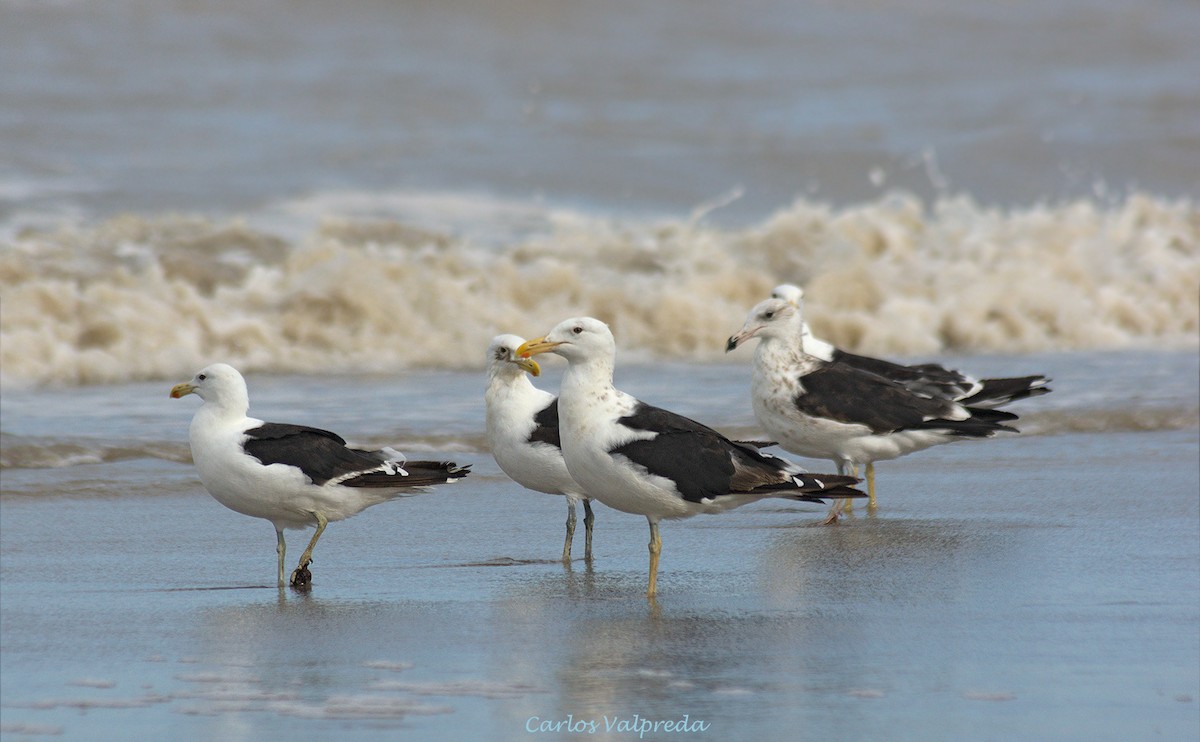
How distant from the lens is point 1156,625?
214 inches

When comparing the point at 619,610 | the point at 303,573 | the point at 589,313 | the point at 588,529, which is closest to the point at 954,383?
the point at 588,529

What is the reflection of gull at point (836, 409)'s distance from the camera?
8.04 m

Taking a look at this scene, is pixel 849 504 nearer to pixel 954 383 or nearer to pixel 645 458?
pixel 954 383

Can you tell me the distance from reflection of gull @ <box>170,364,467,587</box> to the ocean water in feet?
0.96

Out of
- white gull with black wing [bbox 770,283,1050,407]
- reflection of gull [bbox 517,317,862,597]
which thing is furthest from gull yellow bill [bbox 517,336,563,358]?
white gull with black wing [bbox 770,283,1050,407]

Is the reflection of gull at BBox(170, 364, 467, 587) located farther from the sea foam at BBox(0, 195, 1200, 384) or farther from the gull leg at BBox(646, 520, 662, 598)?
the sea foam at BBox(0, 195, 1200, 384)

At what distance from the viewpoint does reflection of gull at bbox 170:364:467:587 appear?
634cm

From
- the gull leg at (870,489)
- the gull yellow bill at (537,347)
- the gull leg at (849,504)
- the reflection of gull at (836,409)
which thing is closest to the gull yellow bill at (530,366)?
the gull yellow bill at (537,347)

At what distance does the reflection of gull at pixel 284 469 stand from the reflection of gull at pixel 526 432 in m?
0.41

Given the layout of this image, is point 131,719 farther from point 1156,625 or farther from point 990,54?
point 990,54

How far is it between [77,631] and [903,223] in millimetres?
14246

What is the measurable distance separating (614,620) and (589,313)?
A: 9951 mm

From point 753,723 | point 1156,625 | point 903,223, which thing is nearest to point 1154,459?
point 1156,625

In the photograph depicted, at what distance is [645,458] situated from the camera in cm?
594
